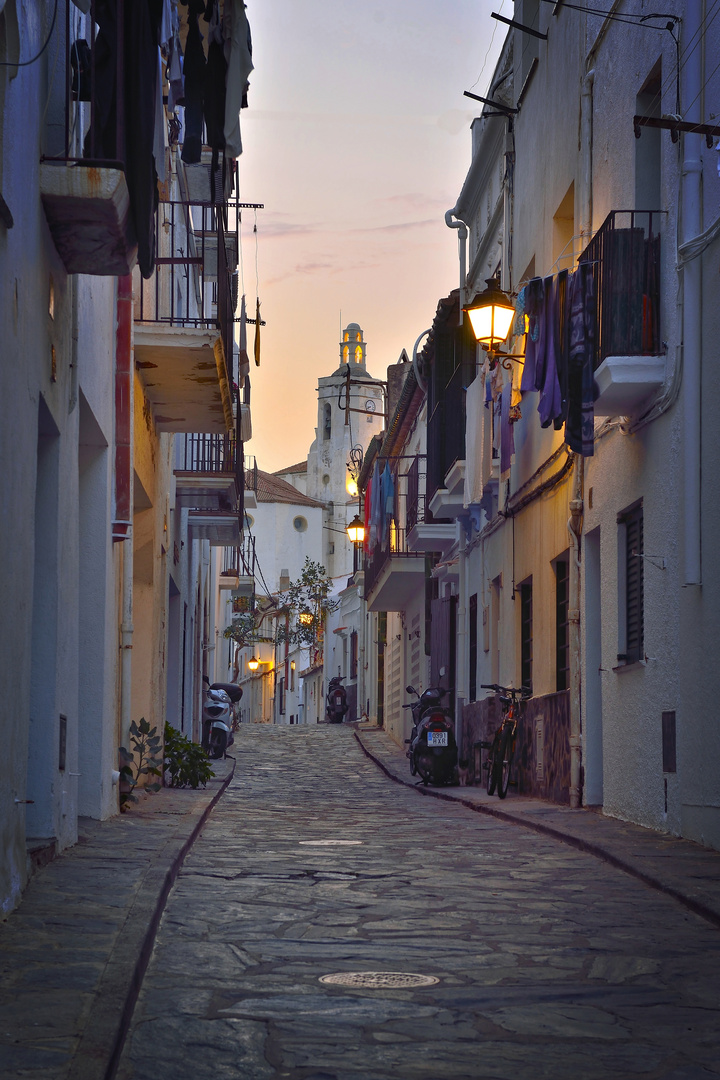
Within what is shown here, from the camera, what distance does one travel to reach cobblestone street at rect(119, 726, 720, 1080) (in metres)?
4.27

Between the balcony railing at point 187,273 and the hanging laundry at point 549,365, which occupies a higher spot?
the balcony railing at point 187,273

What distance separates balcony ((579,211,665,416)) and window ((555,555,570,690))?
4.17 metres

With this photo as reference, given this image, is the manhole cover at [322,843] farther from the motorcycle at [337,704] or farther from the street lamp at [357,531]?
the motorcycle at [337,704]

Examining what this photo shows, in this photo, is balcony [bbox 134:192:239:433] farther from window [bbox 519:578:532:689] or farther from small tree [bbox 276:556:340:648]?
small tree [bbox 276:556:340:648]

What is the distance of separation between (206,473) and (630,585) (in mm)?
7966

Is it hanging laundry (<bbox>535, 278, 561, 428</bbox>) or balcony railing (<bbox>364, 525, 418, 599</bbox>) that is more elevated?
hanging laundry (<bbox>535, 278, 561, 428</bbox>)

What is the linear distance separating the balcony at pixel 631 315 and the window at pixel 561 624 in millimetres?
4171

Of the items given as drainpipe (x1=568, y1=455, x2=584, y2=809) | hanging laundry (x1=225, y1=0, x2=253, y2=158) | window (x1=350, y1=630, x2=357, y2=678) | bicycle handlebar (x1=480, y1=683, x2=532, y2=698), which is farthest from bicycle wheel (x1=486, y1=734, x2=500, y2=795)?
window (x1=350, y1=630, x2=357, y2=678)

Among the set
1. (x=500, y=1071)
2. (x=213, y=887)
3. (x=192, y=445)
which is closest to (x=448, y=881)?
(x=213, y=887)

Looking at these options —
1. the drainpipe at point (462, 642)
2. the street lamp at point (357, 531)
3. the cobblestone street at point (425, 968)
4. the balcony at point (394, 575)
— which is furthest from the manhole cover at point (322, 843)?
the street lamp at point (357, 531)

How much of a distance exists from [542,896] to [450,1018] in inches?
112

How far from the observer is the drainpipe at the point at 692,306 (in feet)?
31.2

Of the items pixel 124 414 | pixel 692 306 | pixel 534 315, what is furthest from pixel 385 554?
pixel 692 306

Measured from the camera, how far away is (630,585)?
11852mm
